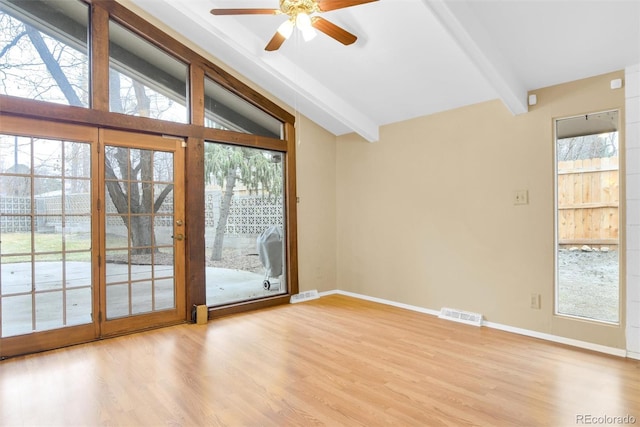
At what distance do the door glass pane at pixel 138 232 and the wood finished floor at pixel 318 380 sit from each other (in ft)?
1.37

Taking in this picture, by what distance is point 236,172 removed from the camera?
176 inches

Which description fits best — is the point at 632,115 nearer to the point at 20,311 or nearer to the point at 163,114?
the point at 163,114

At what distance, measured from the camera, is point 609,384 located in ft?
7.95

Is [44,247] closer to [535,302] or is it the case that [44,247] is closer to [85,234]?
[85,234]

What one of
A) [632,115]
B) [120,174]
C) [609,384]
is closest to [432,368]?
[609,384]

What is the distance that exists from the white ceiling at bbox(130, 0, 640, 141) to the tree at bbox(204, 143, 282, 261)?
0.93 meters

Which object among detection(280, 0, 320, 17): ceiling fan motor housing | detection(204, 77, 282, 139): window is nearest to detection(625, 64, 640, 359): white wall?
detection(280, 0, 320, 17): ceiling fan motor housing

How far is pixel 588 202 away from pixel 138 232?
14.8ft

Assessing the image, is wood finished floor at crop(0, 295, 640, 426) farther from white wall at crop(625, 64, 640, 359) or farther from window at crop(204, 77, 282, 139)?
window at crop(204, 77, 282, 139)

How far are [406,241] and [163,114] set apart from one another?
3332 millimetres

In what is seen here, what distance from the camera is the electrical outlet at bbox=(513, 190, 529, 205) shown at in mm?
3439

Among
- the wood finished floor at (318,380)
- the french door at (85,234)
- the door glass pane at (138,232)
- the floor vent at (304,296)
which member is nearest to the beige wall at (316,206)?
the floor vent at (304,296)

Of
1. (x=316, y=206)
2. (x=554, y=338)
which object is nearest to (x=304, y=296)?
(x=316, y=206)

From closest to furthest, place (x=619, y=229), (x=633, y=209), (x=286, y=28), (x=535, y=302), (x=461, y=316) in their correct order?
(x=286, y=28)
(x=633, y=209)
(x=619, y=229)
(x=535, y=302)
(x=461, y=316)
